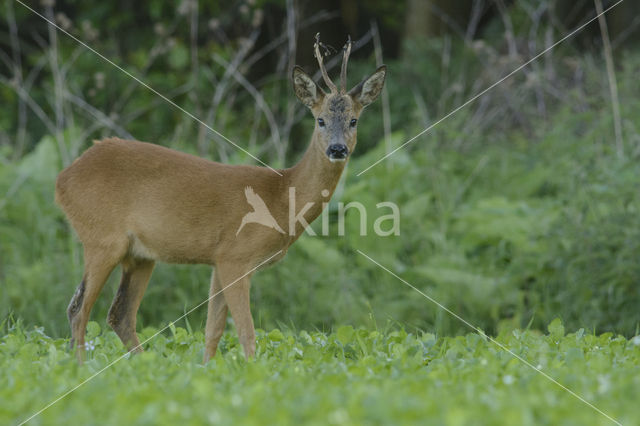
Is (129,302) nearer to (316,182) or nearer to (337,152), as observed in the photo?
(316,182)

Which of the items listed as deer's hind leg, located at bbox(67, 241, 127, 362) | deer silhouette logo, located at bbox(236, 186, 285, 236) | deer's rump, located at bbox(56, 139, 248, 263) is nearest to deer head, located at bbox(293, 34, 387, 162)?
deer silhouette logo, located at bbox(236, 186, 285, 236)

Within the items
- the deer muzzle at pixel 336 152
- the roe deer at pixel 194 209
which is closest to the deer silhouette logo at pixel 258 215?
the roe deer at pixel 194 209

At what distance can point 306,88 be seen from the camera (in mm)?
→ 5020

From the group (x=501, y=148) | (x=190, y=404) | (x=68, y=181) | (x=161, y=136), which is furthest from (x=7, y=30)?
(x=190, y=404)

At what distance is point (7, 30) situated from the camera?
13609 mm

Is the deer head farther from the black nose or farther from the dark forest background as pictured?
A: the dark forest background

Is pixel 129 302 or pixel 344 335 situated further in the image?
pixel 129 302

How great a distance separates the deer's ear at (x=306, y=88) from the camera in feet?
16.3

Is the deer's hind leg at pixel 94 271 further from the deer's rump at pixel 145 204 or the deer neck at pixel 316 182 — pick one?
the deer neck at pixel 316 182

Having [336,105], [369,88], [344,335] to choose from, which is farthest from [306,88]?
[344,335]

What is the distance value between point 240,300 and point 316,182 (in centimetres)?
77

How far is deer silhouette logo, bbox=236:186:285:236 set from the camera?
475cm

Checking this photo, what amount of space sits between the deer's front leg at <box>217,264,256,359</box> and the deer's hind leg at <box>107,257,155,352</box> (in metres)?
0.57

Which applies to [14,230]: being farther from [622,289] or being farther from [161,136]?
[622,289]
